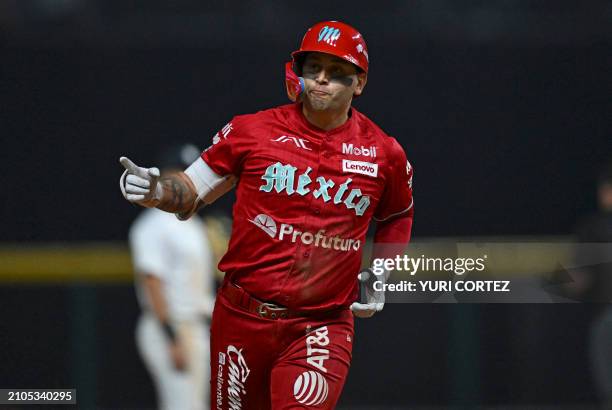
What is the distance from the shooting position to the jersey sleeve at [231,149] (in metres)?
3.97

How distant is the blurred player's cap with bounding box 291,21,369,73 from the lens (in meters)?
3.92

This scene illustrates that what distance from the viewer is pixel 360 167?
13.1 feet

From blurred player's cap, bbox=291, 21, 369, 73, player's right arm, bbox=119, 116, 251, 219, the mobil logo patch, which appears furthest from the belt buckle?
blurred player's cap, bbox=291, 21, 369, 73

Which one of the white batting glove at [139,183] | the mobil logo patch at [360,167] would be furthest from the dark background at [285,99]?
the white batting glove at [139,183]

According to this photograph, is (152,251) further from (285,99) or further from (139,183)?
(139,183)

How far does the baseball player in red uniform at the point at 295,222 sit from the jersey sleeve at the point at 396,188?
0.06ft

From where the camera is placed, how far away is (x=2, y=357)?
7.36m

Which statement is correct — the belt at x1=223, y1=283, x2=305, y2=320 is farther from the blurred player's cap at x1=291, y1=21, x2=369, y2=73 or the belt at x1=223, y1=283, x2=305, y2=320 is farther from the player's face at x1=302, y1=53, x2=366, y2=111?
the blurred player's cap at x1=291, y1=21, x2=369, y2=73

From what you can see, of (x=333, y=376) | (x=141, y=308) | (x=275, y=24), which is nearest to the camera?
(x=333, y=376)

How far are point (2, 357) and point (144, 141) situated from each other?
6.35 feet

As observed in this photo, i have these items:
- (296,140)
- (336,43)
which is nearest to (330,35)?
(336,43)

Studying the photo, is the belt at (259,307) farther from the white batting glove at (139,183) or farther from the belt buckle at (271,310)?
the white batting glove at (139,183)

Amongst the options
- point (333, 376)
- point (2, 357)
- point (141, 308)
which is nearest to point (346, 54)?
point (333, 376)

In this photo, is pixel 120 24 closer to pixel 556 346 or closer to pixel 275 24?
pixel 275 24
